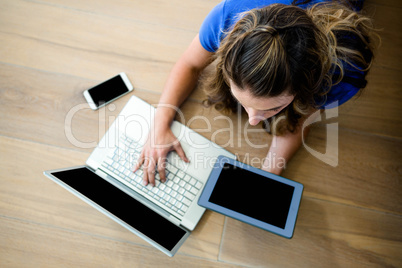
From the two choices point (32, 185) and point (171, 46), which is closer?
point (32, 185)

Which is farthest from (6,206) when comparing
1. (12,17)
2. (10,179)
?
(12,17)

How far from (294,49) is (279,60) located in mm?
35

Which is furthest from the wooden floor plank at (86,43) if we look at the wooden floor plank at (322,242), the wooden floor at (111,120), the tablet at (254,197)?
the wooden floor plank at (322,242)

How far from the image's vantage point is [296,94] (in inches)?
21.5

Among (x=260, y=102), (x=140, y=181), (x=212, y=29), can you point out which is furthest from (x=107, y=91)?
(x=260, y=102)

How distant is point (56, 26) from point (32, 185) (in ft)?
1.74

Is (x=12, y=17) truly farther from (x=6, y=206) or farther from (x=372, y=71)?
(x=372, y=71)

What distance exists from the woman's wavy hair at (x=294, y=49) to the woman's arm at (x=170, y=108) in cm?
23

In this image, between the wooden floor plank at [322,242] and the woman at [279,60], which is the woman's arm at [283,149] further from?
the wooden floor plank at [322,242]

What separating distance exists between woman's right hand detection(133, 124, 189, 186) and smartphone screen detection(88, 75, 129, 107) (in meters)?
0.19

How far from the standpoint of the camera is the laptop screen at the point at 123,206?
0.65 metres

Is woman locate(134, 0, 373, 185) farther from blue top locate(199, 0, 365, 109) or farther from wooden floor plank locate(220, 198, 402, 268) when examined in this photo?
wooden floor plank locate(220, 198, 402, 268)

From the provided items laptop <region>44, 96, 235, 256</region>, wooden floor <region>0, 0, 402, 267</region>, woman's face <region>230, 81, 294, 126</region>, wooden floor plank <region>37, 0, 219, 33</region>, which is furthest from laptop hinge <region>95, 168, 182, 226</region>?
wooden floor plank <region>37, 0, 219, 33</region>

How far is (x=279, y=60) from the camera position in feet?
1.52
